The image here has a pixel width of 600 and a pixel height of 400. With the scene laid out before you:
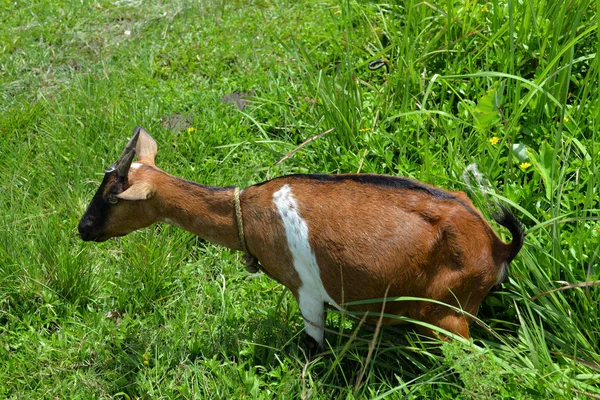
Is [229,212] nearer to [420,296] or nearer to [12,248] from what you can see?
[420,296]

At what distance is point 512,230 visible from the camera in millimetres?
3012

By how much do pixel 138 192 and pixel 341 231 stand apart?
0.96m

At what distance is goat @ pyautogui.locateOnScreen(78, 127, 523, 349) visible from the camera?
305cm

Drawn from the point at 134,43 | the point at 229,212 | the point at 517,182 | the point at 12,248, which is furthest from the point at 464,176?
the point at 134,43

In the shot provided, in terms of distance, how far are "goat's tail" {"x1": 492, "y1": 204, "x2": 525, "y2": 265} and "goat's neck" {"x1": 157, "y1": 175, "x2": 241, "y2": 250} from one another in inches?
49.3

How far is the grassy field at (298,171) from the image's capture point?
319cm

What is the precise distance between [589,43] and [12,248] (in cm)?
356

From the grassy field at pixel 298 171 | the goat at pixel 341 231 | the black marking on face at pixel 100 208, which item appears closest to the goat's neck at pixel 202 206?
the goat at pixel 341 231

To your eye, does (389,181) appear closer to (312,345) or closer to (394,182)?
(394,182)

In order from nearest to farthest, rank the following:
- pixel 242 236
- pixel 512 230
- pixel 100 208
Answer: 1. pixel 512 230
2. pixel 242 236
3. pixel 100 208

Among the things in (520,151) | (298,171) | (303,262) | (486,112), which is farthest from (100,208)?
(520,151)

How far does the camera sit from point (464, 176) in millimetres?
3477

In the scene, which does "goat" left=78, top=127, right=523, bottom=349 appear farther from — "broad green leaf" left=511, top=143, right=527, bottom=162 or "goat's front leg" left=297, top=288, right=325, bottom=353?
"broad green leaf" left=511, top=143, right=527, bottom=162

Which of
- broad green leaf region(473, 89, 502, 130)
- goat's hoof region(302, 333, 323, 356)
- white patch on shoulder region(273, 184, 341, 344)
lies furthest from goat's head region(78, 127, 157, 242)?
broad green leaf region(473, 89, 502, 130)
